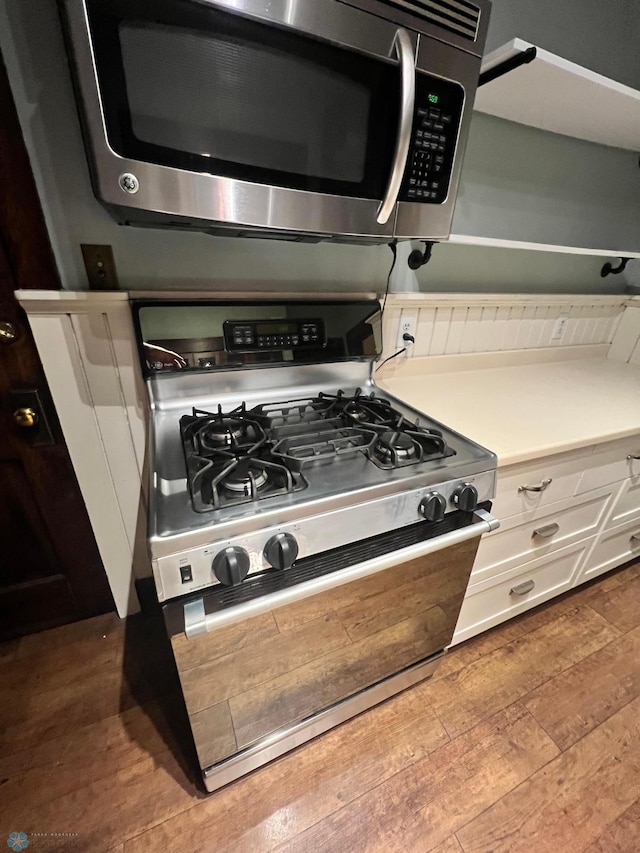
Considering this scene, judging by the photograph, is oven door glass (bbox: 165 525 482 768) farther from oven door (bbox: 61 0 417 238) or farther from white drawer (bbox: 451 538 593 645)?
oven door (bbox: 61 0 417 238)

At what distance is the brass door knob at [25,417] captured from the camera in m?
1.00

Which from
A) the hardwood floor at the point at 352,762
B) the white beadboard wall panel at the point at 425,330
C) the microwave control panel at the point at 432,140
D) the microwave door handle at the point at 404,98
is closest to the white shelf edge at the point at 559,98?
the microwave control panel at the point at 432,140

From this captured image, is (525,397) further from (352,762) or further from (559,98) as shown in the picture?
(352,762)

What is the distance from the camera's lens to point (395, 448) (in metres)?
0.82

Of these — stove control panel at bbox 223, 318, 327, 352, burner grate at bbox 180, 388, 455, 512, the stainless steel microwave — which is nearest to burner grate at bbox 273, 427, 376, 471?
burner grate at bbox 180, 388, 455, 512

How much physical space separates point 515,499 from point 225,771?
103 centimetres

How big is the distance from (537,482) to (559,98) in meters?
1.07

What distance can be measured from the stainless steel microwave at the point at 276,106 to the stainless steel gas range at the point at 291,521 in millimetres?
347

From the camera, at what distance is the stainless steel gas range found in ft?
2.10

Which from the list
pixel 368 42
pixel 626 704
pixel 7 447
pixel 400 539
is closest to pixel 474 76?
pixel 368 42

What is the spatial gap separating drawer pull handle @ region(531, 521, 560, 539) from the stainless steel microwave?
3.27ft

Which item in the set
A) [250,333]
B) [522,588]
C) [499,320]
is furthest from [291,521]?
[499,320]

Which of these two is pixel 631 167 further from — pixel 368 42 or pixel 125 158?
pixel 125 158

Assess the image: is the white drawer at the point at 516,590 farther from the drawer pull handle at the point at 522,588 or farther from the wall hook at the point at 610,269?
the wall hook at the point at 610,269
